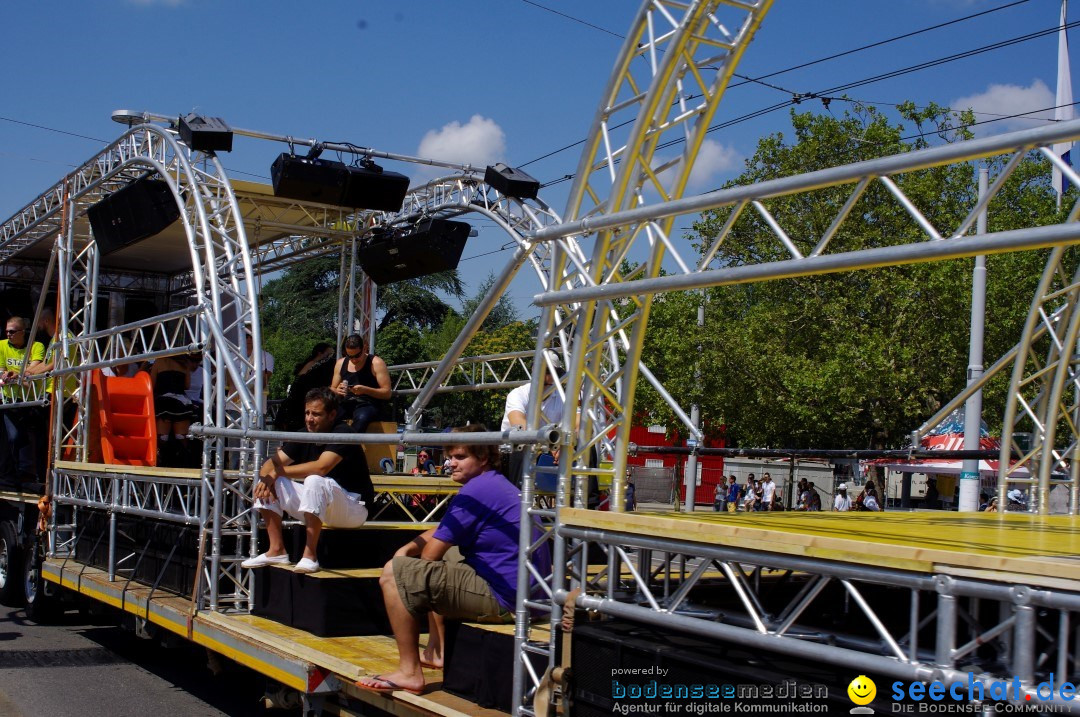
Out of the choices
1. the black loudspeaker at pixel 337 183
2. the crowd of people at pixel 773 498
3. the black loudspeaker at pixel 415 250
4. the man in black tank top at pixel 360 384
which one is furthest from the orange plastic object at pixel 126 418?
the crowd of people at pixel 773 498

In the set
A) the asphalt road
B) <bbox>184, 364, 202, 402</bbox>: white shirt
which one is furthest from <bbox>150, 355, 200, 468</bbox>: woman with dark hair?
the asphalt road

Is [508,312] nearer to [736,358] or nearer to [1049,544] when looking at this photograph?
[736,358]

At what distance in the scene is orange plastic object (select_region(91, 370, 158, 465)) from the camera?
1112 cm

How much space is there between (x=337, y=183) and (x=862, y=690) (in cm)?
912

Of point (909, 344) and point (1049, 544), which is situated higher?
point (909, 344)

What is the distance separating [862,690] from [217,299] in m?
6.66

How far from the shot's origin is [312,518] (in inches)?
271

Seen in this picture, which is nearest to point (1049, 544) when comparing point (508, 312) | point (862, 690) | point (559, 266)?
point (862, 690)

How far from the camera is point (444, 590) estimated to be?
534cm

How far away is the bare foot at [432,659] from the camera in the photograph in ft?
19.2

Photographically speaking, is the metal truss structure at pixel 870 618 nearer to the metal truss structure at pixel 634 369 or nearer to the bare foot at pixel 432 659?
the metal truss structure at pixel 634 369

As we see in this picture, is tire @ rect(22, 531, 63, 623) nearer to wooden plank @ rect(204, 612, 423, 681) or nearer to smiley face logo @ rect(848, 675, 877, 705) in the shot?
wooden plank @ rect(204, 612, 423, 681)

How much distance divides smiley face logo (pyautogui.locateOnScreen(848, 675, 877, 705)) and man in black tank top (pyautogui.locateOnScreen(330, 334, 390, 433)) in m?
6.85

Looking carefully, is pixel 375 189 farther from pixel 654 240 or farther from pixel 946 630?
pixel 946 630
